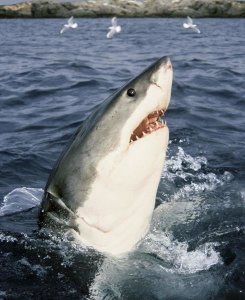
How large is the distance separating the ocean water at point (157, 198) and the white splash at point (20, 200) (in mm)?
11

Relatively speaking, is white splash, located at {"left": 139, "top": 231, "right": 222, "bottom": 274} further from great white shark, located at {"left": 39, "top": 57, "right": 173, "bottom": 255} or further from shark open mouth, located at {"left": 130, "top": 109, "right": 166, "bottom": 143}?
shark open mouth, located at {"left": 130, "top": 109, "right": 166, "bottom": 143}

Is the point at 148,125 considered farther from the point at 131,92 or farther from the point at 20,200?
the point at 20,200

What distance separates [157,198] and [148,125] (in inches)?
96.0

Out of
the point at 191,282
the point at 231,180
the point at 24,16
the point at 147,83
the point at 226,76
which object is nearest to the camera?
the point at 147,83

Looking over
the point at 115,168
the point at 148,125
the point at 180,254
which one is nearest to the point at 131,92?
the point at 148,125

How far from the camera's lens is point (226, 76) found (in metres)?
13.9

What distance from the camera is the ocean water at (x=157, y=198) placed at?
431 cm

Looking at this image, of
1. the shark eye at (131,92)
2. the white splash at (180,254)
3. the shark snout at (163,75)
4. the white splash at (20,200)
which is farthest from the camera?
the white splash at (20,200)

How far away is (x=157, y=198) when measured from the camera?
629cm

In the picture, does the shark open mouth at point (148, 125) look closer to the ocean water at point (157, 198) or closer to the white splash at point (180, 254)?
the ocean water at point (157, 198)

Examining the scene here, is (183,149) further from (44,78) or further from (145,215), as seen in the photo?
(44,78)

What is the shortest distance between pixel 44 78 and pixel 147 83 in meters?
10.5

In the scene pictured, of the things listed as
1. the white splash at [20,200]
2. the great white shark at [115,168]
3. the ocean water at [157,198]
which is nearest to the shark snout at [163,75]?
the great white shark at [115,168]

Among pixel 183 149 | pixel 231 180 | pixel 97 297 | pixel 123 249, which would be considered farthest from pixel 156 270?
pixel 183 149
